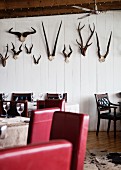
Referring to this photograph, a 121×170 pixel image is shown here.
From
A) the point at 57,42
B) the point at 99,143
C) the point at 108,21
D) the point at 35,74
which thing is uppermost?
the point at 108,21

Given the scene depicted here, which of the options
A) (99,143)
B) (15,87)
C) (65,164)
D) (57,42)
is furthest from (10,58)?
(65,164)

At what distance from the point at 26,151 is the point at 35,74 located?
6.29 m

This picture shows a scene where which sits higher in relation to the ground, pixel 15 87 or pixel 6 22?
pixel 6 22

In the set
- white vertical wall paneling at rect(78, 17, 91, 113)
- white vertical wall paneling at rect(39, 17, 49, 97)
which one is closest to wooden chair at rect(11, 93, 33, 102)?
white vertical wall paneling at rect(39, 17, 49, 97)

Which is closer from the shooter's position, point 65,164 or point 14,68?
point 65,164

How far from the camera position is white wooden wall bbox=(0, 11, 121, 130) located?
7.04 metres

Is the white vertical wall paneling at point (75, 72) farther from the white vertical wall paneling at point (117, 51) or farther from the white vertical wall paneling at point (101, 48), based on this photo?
the white vertical wall paneling at point (117, 51)

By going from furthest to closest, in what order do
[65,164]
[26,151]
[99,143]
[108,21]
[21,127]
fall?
[108,21], [99,143], [21,127], [65,164], [26,151]

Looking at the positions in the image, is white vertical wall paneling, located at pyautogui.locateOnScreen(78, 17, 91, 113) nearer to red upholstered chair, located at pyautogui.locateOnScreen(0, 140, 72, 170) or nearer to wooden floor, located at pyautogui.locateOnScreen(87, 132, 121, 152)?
wooden floor, located at pyautogui.locateOnScreen(87, 132, 121, 152)

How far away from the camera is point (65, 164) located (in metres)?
1.05

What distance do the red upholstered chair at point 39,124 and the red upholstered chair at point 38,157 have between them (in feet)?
4.64

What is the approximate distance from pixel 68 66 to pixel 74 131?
5.35 metres

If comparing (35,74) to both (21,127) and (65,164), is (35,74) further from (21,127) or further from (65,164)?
(65,164)

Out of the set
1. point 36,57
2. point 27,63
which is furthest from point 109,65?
point 27,63
